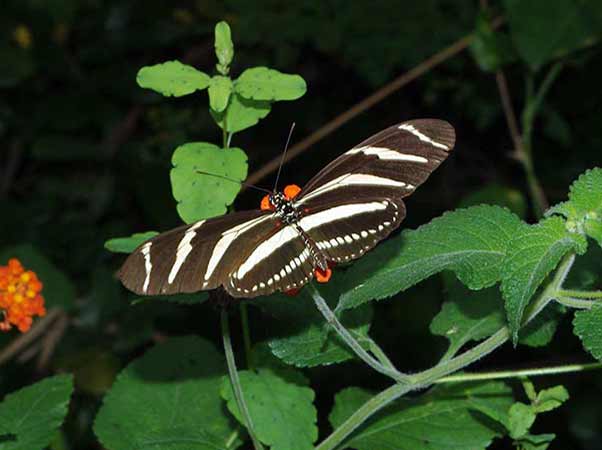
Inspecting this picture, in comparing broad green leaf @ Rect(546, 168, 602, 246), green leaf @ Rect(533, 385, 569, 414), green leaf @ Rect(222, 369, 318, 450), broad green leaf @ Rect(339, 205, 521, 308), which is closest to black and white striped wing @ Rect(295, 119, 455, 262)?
broad green leaf @ Rect(339, 205, 521, 308)

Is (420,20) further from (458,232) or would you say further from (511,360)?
(458,232)

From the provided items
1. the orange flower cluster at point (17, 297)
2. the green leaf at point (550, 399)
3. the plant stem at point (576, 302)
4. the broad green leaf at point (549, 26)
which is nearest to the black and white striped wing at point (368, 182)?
the plant stem at point (576, 302)

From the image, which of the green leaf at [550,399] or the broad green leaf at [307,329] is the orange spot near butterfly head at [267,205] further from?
the green leaf at [550,399]

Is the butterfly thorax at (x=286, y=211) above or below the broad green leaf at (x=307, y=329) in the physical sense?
above

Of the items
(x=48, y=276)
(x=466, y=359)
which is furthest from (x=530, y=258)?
(x=48, y=276)

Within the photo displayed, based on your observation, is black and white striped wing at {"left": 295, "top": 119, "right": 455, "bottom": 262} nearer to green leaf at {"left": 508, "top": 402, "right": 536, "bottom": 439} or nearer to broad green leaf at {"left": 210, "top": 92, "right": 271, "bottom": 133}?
broad green leaf at {"left": 210, "top": 92, "right": 271, "bottom": 133}

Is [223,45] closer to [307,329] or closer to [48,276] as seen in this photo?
[307,329]
